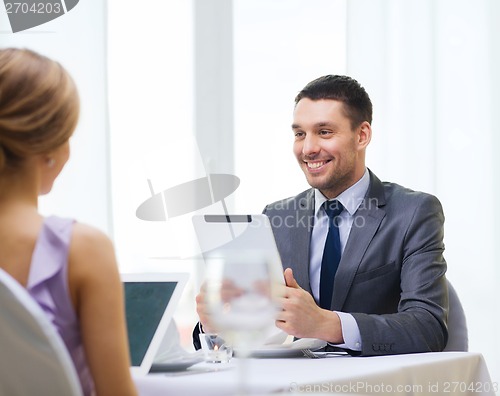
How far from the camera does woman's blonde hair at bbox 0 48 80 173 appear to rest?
51.9 inches

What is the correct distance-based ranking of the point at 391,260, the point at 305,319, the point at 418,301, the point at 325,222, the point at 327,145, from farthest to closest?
the point at 327,145 → the point at 325,222 → the point at 391,260 → the point at 418,301 → the point at 305,319

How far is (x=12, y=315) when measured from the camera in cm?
120

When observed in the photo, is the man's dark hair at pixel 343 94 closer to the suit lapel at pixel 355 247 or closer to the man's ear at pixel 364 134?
the man's ear at pixel 364 134

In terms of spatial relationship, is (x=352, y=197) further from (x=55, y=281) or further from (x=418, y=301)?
(x=55, y=281)

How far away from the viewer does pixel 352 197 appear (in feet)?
9.30

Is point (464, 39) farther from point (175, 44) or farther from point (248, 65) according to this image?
point (175, 44)

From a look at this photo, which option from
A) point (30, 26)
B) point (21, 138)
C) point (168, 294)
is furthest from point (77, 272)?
point (30, 26)

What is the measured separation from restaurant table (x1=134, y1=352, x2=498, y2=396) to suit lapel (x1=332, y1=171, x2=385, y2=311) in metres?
0.48

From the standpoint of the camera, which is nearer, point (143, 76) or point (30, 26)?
point (30, 26)

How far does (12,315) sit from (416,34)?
10.7 feet

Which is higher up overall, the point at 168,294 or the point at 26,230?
the point at 26,230

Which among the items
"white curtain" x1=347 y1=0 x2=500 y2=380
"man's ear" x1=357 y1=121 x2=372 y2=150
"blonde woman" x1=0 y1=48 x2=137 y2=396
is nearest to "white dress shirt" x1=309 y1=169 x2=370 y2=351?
"man's ear" x1=357 y1=121 x2=372 y2=150

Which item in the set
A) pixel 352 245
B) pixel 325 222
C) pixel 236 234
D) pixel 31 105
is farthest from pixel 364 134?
pixel 31 105

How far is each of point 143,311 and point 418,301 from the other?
100cm
